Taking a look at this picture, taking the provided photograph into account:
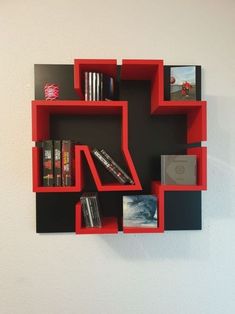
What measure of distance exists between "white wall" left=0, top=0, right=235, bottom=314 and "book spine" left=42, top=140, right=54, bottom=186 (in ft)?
0.80

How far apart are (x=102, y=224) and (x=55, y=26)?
3.53 ft

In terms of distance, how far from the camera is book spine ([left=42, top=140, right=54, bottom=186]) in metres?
0.96

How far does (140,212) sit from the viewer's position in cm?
101

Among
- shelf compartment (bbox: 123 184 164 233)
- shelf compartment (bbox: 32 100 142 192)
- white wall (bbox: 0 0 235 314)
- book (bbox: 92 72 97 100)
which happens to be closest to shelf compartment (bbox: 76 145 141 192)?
shelf compartment (bbox: 32 100 142 192)

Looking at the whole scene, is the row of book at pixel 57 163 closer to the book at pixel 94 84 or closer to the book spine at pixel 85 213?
the book spine at pixel 85 213

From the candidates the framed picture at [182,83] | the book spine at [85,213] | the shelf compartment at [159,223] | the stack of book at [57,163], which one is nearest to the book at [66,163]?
the stack of book at [57,163]

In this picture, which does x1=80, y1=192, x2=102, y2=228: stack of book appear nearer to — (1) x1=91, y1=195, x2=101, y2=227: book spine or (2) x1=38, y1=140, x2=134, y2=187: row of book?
(1) x1=91, y1=195, x2=101, y2=227: book spine

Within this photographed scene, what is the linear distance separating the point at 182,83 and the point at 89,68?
→ 48 cm

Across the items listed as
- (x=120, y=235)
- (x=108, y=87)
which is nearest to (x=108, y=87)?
(x=108, y=87)

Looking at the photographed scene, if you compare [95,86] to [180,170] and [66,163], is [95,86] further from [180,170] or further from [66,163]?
[180,170]

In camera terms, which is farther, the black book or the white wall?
the white wall

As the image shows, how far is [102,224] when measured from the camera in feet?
3.39

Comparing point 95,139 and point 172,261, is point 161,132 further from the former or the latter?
point 172,261

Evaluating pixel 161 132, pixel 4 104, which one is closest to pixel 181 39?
pixel 161 132
